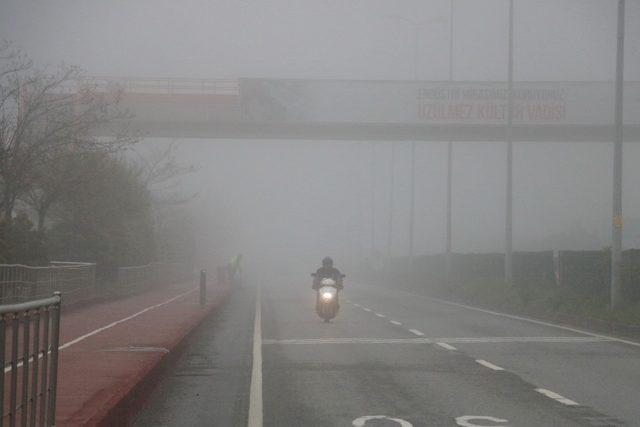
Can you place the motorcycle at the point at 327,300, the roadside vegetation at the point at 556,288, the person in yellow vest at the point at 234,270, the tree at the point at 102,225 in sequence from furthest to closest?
the person in yellow vest at the point at 234,270 → the tree at the point at 102,225 → the roadside vegetation at the point at 556,288 → the motorcycle at the point at 327,300

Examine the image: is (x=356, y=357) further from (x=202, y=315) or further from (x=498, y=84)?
(x=498, y=84)

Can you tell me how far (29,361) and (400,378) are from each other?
781 centimetres

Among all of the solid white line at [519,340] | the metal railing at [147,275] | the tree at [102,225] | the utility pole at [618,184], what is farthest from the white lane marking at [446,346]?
the metal railing at [147,275]

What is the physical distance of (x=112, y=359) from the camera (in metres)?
14.3

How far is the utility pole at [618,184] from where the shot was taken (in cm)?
2628

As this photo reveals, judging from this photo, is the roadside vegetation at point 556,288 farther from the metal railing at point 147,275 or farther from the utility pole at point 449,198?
the metal railing at point 147,275

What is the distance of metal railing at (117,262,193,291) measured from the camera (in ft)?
143

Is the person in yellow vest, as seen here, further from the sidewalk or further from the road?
the road

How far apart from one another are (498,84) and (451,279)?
9536 millimetres

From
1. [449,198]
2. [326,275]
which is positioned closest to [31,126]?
[326,275]

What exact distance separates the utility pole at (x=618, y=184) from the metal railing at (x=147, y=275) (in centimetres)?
2207

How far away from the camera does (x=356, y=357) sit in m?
16.8

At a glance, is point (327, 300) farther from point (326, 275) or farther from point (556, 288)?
point (556, 288)

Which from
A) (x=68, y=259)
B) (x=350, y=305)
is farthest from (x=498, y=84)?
(x=68, y=259)
